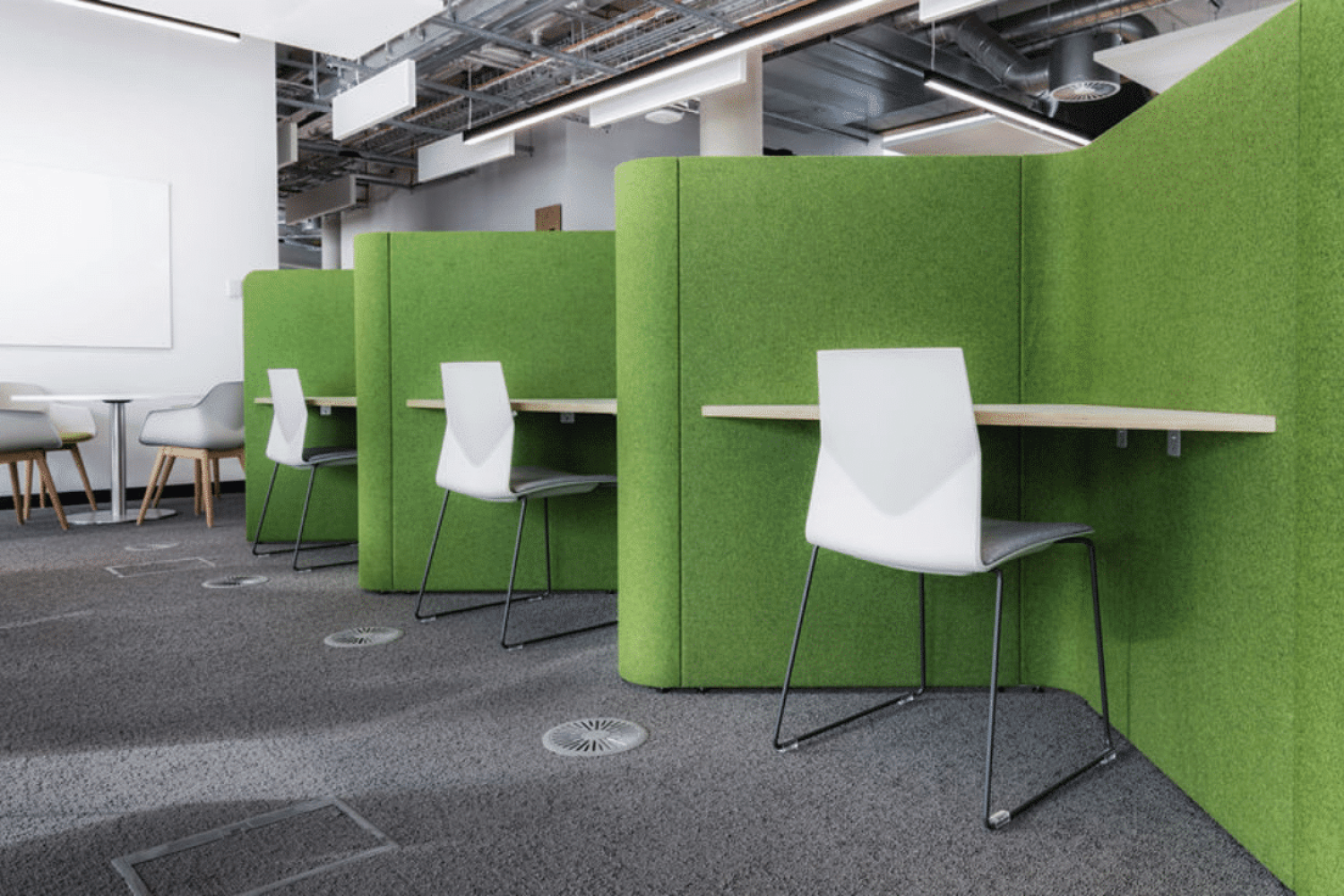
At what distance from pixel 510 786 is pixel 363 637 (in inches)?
51.7

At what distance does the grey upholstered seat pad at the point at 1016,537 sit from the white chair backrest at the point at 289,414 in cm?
310

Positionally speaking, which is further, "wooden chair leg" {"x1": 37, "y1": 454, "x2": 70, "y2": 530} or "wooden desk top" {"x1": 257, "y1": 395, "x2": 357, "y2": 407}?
"wooden chair leg" {"x1": 37, "y1": 454, "x2": 70, "y2": 530}

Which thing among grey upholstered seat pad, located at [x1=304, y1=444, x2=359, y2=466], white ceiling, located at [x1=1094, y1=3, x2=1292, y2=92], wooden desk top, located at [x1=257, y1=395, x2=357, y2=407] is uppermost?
white ceiling, located at [x1=1094, y1=3, x2=1292, y2=92]

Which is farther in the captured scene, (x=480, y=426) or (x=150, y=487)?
(x=150, y=487)

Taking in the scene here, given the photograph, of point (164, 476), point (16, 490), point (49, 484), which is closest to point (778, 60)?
point (164, 476)

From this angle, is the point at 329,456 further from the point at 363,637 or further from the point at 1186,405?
Result: the point at 1186,405

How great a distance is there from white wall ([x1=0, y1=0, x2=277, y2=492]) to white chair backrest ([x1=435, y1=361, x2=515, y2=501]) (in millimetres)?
4414

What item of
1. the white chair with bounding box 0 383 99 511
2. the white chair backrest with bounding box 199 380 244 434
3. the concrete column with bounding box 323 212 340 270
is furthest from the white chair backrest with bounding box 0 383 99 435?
the concrete column with bounding box 323 212 340 270

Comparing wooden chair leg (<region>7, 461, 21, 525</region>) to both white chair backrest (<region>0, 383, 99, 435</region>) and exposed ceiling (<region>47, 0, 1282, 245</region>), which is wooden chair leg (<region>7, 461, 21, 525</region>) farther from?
exposed ceiling (<region>47, 0, 1282, 245</region>)

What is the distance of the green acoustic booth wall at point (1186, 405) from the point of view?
5.04 ft

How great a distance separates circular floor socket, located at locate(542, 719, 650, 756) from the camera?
6.68ft

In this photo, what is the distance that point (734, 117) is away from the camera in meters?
7.15

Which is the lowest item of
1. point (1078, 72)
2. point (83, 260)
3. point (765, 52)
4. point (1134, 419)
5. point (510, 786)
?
point (510, 786)

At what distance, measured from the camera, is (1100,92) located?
650 centimetres
